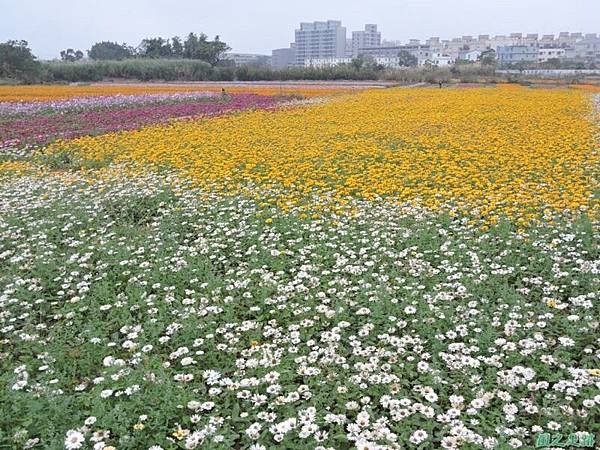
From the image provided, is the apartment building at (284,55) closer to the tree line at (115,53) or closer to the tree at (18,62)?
the tree line at (115,53)

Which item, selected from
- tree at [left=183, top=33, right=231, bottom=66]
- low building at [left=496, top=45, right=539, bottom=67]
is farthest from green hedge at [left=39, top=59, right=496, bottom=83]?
low building at [left=496, top=45, right=539, bottom=67]

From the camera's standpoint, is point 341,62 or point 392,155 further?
point 341,62

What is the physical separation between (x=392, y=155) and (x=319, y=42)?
453ft

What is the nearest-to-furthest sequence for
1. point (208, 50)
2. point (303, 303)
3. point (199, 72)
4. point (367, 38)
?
1. point (303, 303)
2. point (199, 72)
3. point (208, 50)
4. point (367, 38)

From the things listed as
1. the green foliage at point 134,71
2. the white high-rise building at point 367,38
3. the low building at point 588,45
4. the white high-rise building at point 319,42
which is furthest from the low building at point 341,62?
the low building at point 588,45

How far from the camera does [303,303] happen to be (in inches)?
164

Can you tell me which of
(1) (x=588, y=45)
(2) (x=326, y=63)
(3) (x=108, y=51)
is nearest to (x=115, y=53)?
(3) (x=108, y=51)

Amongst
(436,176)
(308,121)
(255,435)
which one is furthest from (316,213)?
(308,121)

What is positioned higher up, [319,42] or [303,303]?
[319,42]

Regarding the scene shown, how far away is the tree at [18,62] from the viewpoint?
125 feet

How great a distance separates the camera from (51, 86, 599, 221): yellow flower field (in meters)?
6.96

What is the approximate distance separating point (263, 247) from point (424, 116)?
12.1m

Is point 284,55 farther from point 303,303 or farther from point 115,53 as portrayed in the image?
point 303,303

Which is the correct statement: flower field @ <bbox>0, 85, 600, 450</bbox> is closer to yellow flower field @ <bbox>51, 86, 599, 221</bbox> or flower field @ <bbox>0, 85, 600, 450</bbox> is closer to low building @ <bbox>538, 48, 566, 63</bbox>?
yellow flower field @ <bbox>51, 86, 599, 221</bbox>
